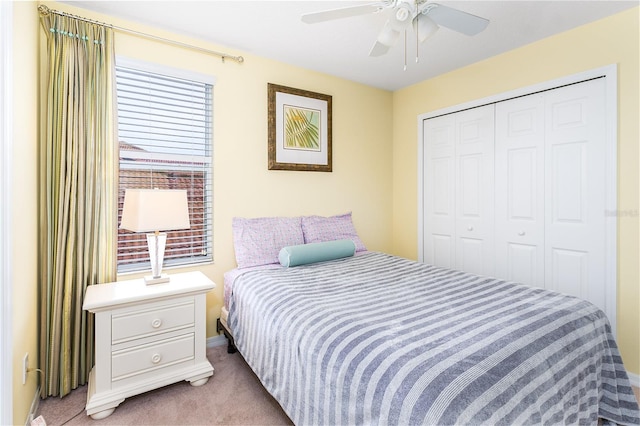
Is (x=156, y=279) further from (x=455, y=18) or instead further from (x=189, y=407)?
(x=455, y=18)

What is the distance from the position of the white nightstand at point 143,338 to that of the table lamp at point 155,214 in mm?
208

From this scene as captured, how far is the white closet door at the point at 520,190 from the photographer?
8.54ft

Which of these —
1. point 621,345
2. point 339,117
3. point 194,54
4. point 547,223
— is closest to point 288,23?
point 194,54

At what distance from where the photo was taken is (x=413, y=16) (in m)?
1.66

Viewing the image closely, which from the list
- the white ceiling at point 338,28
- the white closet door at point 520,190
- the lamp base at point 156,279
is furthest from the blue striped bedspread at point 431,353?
the white ceiling at point 338,28

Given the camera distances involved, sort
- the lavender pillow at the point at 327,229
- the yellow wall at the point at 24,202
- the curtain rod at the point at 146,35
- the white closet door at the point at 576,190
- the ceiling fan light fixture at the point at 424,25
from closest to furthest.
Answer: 1. the yellow wall at the point at 24,202
2. the ceiling fan light fixture at the point at 424,25
3. the curtain rod at the point at 146,35
4. the white closet door at the point at 576,190
5. the lavender pillow at the point at 327,229

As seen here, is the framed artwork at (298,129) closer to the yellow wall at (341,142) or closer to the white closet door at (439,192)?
the yellow wall at (341,142)

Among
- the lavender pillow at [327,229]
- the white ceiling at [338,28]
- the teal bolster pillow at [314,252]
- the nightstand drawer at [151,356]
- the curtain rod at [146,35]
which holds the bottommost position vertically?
the nightstand drawer at [151,356]

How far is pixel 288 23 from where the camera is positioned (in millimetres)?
2291

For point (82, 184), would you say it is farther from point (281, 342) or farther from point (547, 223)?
point (547, 223)

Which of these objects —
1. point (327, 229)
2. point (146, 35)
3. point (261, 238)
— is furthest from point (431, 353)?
point (146, 35)

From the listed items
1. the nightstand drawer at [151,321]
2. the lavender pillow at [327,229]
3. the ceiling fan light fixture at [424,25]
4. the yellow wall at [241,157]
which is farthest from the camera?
the lavender pillow at [327,229]

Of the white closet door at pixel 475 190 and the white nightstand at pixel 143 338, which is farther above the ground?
the white closet door at pixel 475 190

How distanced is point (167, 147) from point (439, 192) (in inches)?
104
